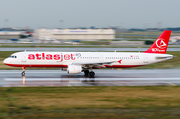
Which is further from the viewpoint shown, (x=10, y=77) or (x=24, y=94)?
(x=10, y=77)

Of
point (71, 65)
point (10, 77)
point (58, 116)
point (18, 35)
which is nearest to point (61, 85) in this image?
point (71, 65)

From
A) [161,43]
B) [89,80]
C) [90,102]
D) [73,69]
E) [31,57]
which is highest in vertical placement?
[161,43]

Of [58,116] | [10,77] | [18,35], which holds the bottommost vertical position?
[58,116]

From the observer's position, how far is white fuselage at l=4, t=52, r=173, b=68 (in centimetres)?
3008

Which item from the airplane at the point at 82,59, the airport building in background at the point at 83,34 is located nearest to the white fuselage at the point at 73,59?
the airplane at the point at 82,59

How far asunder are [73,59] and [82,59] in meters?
1.22

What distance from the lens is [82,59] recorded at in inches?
1214

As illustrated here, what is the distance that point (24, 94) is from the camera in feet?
67.9

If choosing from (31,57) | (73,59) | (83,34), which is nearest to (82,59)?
(73,59)

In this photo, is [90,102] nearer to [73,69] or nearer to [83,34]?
[73,69]

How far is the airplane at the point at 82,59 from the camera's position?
3002cm

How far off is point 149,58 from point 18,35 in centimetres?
14992

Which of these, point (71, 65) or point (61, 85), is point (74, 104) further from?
point (71, 65)

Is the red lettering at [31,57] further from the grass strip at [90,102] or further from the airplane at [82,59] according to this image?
the grass strip at [90,102]
